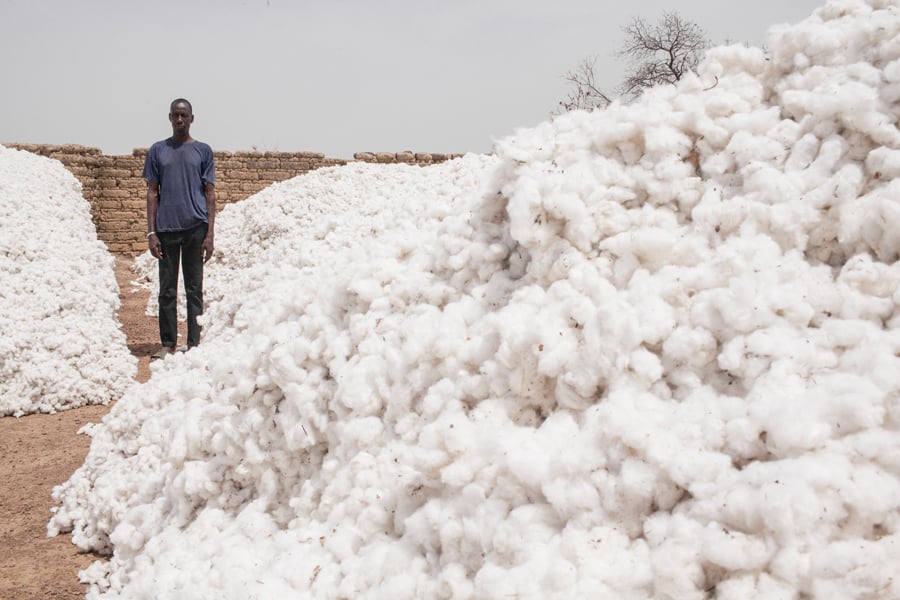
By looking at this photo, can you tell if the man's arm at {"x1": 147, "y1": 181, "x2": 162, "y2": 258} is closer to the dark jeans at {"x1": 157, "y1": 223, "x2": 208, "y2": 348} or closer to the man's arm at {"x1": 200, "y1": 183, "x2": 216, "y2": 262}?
the dark jeans at {"x1": 157, "y1": 223, "x2": 208, "y2": 348}

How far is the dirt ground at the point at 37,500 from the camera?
2061 millimetres

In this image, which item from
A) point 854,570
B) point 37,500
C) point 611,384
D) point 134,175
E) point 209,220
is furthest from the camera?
point 134,175

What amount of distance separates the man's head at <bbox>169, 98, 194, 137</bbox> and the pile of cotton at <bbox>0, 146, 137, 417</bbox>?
4.41 ft

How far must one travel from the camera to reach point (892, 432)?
1.02m

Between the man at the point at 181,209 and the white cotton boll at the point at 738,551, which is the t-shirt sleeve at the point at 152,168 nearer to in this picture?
the man at the point at 181,209

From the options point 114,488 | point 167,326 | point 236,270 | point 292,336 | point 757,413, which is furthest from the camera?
point 236,270

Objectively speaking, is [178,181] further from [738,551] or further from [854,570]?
[854,570]

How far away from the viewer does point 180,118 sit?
15.1ft

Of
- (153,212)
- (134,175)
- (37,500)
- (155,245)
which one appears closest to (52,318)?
(155,245)

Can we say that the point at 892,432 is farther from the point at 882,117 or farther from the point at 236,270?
the point at 236,270

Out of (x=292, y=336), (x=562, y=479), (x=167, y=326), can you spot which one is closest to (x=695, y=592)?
(x=562, y=479)

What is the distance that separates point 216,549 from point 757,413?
126 cm

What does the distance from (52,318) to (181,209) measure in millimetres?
1055

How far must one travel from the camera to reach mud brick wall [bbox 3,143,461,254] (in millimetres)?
10312
